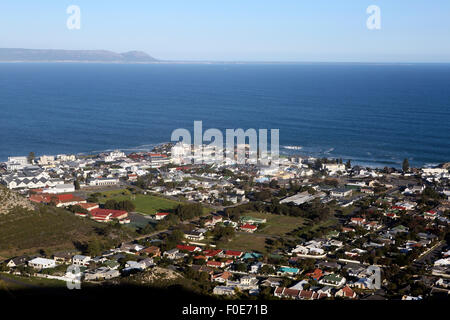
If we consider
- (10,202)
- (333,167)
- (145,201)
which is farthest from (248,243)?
(333,167)

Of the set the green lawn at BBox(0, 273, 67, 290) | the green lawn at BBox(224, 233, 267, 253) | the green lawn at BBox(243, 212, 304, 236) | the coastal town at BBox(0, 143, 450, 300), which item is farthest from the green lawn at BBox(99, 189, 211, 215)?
the green lawn at BBox(0, 273, 67, 290)

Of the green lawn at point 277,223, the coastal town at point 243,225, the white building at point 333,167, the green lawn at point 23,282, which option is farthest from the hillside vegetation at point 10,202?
the white building at point 333,167

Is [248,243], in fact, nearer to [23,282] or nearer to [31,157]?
[23,282]

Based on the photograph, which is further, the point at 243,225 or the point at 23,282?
the point at 243,225

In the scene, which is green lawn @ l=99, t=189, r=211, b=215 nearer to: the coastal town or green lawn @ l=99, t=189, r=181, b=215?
green lawn @ l=99, t=189, r=181, b=215

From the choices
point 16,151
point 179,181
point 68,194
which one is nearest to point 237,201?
point 179,181

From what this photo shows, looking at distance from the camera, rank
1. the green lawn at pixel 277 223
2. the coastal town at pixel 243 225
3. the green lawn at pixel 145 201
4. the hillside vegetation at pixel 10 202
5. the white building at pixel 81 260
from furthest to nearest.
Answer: the green lawn at pixel 145 201 → the green lawn at pixel 277 223 → the hillside vegetation at pixel 10 202 → the white building at pixel 81 260 → the coastal town at pixel 243 225

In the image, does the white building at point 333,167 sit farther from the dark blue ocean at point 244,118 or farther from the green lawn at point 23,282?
the green lawn at point 23,282
